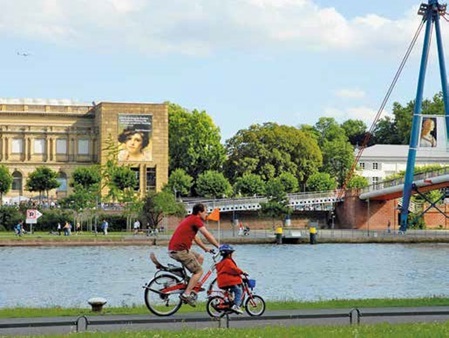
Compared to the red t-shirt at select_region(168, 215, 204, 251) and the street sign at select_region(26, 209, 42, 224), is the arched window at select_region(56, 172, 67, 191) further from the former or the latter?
the red t-shirt at select_region(168, 215, 204, 251)

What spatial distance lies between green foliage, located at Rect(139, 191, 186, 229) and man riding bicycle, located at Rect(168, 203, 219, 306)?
71.6 metres

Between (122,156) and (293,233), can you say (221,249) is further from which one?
(122,156)

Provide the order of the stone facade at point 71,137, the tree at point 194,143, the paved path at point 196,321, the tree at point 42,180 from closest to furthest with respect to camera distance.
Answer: the paved path at point 196,321 → the tree at point 42,180 → the stone facade at point 71,137 → the tree at point 194,143

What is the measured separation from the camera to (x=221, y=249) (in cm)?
1919

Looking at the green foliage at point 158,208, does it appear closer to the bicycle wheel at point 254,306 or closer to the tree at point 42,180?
the tree at point 42,180

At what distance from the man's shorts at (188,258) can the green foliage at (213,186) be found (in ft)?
293

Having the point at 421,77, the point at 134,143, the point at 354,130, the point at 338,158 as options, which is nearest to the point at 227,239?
the point at 421,77

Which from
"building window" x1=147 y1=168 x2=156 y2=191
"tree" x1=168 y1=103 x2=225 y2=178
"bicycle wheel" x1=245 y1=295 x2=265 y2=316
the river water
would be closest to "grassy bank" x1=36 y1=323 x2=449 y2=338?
"bicycle wheel" x1=245 y1=295 x2=265 y2=316

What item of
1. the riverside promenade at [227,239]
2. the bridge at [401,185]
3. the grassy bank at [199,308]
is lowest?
the riverside promenade at [227,239]

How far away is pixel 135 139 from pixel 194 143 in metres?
11.2

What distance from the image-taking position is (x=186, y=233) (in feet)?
63.2

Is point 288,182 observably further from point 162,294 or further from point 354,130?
point 162,294

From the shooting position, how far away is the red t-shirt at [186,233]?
19.2 metres

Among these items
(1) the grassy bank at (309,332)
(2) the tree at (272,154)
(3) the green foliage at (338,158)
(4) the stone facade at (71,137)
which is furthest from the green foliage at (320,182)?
(1) the grassy bank at (309,332)
